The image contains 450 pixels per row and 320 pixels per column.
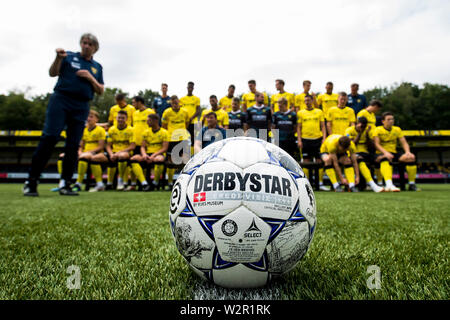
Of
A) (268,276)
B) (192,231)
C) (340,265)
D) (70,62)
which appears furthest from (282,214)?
(70,62)

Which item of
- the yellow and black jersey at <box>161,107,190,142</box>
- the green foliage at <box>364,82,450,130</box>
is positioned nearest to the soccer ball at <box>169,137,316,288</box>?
the yellow and black jersey at <box>161,107,190,142</box>

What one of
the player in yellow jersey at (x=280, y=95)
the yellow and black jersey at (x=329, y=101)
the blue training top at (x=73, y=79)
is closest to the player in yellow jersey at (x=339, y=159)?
the player in yellow jersey at (x=280, y=95)

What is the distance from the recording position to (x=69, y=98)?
4707 mm

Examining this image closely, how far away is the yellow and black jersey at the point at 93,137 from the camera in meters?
7.85

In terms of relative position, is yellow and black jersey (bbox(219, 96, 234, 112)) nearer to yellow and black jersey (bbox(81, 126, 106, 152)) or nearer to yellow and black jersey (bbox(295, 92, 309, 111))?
yellow and black jersey (bbox(295, 92, 309, 111))

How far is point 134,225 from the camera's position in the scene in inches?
103

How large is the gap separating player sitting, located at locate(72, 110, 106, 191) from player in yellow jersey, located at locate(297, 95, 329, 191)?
5.63 meters

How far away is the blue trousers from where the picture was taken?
454 cm

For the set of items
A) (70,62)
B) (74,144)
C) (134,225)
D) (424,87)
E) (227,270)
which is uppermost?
(424,87)

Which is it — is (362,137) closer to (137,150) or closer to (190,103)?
(190,103)

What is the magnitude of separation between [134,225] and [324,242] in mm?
1699

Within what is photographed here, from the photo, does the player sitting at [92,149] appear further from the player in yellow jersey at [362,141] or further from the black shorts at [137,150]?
the player in yellow jersey at [362,141]

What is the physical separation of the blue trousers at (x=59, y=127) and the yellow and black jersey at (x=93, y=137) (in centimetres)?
292

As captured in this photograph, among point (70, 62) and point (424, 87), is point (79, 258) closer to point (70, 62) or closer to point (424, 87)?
point (70, 62)
